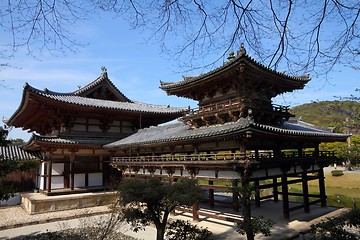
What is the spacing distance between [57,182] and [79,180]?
57.5 inches

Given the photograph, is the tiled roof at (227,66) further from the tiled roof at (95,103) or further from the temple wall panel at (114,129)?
the temple wall panel at (114,129)

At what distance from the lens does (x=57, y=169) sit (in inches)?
709

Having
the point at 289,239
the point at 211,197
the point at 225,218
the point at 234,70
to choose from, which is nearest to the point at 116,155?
the point at 211,197

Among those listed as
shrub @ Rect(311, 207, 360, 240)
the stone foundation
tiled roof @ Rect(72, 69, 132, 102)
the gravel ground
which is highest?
tiled roof @ Rect(72, 69, 132, 102)

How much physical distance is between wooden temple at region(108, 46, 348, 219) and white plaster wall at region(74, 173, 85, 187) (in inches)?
219

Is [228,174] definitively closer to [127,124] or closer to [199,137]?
[199,137]

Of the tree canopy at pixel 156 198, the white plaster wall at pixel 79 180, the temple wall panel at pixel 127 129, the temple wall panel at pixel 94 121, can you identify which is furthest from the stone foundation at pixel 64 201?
the tree canopy at pixel 156 198

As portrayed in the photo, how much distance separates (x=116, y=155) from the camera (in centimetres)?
2006

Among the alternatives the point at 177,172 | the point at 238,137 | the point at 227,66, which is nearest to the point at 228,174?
the point at 238,137

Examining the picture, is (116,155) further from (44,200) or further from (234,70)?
(234,70)

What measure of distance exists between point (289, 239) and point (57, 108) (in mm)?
15812

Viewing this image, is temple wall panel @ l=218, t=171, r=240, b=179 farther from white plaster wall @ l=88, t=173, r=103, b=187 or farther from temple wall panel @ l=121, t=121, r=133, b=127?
temple wall panel @ l=121, t=121, r=133, b=127

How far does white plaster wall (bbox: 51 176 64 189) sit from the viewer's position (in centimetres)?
1770

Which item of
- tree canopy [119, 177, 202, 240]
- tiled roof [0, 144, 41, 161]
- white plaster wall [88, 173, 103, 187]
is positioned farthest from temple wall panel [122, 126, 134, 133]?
tree canopy [119, 177, 202, 240]
